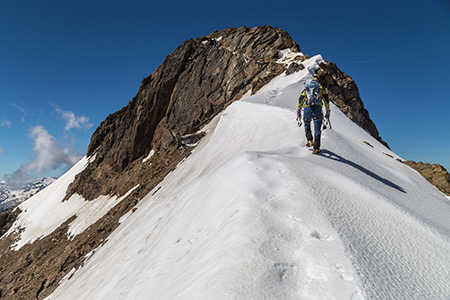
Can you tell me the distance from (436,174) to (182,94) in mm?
31263

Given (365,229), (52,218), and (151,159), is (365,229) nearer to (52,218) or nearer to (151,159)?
(151,159)

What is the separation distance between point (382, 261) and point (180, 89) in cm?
3579

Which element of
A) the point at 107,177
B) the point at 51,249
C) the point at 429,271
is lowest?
the point at 429,271

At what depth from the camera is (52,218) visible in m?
37.7

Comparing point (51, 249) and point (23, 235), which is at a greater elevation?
point (23, 235)

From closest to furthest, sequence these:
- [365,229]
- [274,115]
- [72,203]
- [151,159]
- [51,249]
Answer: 1. [365,229]
2. [274,115]
3. [51,249]
4. [151,159]
5. [72,203]

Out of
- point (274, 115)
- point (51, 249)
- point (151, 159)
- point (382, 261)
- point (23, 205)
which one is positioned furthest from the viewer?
point (23, 205)

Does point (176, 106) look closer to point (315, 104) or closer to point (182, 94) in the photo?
point (182, 94)

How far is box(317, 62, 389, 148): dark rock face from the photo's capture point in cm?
2447

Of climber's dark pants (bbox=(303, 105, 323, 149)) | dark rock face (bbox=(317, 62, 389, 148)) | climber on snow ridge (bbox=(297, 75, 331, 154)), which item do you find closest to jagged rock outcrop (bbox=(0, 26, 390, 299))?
dark rock face (bbox=(317, 62, 389, 148))

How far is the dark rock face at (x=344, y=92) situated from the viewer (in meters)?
24.5

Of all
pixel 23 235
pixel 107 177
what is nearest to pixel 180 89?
pixel 107 177

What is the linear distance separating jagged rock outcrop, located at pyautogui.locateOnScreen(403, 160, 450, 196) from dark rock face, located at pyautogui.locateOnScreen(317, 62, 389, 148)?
1415 centimetres

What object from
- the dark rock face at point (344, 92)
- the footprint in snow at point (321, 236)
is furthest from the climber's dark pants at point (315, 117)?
the dark rock face at point (344, 92)
